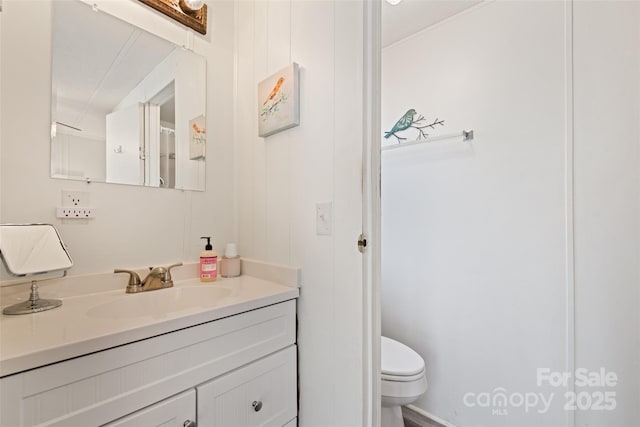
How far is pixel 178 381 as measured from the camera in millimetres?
735

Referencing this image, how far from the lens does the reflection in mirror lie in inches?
30.3

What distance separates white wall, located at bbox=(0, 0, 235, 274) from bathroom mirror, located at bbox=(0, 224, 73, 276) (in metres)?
0.08

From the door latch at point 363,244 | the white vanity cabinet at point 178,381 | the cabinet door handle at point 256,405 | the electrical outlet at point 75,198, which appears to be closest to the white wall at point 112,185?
the electrical outlet at point 75,198

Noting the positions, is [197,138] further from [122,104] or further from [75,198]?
[75,198]

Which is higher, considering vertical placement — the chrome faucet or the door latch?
the door latch

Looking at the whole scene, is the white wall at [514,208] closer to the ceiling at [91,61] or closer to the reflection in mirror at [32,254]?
the ceiling at [91,61]

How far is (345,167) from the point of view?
0.93m

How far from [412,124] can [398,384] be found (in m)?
1.43

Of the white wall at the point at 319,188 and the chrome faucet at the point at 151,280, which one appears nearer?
the white wall at the point at 319,188

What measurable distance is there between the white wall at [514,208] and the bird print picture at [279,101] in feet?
3.17

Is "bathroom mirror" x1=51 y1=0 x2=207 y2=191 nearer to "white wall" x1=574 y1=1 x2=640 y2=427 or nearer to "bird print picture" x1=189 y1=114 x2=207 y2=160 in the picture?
"bird print picture" x1=189 y1=114 x2=207 y2=160

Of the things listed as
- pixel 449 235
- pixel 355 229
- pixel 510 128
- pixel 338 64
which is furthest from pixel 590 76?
pixel 355 229

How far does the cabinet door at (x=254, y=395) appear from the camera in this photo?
31.4 inches

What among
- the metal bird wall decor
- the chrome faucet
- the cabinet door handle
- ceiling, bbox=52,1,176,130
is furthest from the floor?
ceiling, bbox=52,1,176,130
